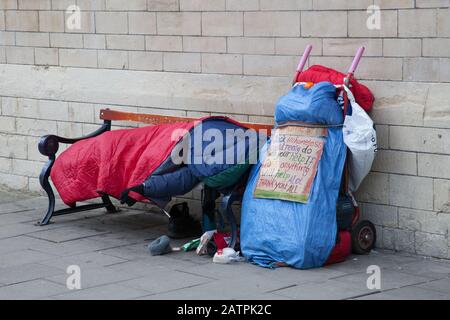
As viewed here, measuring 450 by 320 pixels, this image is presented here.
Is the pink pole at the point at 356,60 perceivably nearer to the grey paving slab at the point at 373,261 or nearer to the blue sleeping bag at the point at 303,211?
the blue sleeping bag at the point at 303,211

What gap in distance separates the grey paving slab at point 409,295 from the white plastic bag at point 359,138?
4.00 ft

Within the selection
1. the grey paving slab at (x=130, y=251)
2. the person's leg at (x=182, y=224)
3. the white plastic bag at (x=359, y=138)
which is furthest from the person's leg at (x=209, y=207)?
the white plastic bag at (x=359, y=138)

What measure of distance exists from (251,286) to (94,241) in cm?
205

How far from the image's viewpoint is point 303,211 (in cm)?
707

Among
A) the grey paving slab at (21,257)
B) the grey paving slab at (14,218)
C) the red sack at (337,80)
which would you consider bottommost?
the grey paving slab at (21,257)

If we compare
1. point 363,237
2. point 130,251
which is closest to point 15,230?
point 130,251

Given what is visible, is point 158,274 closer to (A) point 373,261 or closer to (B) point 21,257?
(B) point 21,257

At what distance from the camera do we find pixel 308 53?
775 cm

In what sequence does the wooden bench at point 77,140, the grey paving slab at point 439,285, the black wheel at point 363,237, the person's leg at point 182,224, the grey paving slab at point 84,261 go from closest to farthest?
1. the grey paving slab at point 439,285
2. the grey paving slab at point 84,261
3. the black wheel at point 363,237
4. the person's leg at point 182,224
5. the wooden bench at point 77,140

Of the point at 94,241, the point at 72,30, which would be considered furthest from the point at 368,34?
the point at 72,30

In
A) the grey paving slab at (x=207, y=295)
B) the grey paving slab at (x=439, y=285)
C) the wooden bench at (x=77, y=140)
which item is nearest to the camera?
the grey paving slab at (x=207, y=295)

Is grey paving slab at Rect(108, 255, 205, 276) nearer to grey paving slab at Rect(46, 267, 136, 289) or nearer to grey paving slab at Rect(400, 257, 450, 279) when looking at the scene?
grey paving slab at Rect(46, 267, 136, 289)

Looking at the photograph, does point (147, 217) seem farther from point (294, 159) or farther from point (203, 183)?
point (294, 159)

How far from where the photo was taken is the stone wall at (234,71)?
7.35 metres
